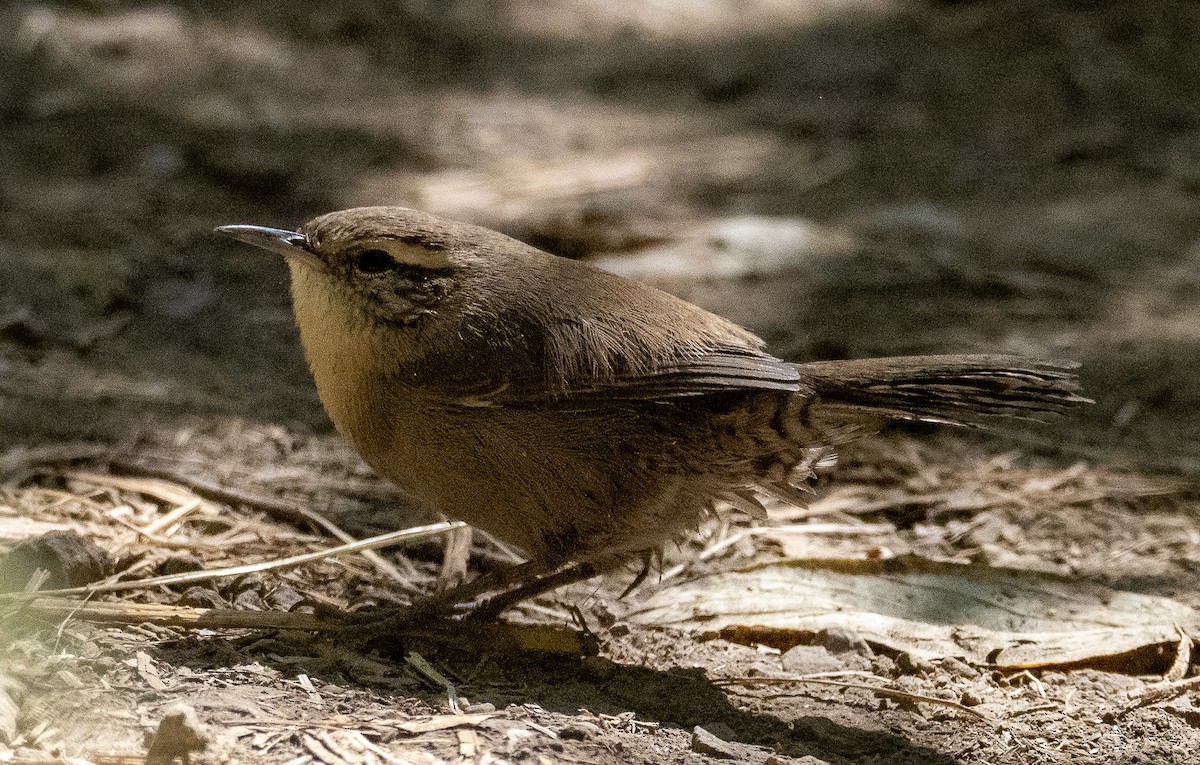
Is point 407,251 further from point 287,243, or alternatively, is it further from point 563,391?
point 563,391

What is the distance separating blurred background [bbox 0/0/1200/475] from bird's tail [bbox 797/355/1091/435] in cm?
167

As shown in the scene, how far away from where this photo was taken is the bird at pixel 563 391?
11.8ft

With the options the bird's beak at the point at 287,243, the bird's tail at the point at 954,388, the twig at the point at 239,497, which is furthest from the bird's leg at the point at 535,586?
the bird's beak at the point at 287,243

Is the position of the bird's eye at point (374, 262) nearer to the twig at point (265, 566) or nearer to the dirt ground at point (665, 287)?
the twig at point (265, 566)

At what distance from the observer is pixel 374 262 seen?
3.80 meters

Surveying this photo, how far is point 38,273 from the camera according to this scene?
20.5 ft

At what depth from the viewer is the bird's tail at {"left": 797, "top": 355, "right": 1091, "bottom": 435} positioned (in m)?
3.62

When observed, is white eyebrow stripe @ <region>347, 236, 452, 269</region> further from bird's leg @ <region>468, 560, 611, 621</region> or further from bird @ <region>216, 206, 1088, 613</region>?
bird's leg @ <region>468, 560, 611, 621</region>

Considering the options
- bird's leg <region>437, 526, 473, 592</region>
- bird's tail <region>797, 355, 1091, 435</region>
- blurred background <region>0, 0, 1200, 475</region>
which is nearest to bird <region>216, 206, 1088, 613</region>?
bird's tail <region>797, 355, 1091, 435</region>

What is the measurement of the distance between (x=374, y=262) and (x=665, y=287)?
2.76 meters

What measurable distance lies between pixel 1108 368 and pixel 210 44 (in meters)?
6.67

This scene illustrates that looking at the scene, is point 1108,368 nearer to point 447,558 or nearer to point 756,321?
point 756,321

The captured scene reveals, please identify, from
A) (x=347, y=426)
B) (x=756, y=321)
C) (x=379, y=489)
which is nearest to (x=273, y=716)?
(x=347, y=426)

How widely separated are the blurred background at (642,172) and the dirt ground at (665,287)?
34 mm
